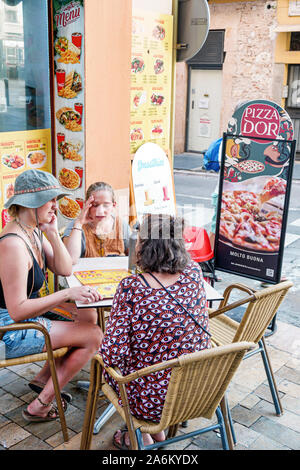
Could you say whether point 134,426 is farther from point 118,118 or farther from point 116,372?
point 118,118

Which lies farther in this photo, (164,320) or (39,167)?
(39,167)

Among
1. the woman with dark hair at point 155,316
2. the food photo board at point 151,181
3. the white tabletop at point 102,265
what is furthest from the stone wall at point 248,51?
the woman with dark hair at point 155,316

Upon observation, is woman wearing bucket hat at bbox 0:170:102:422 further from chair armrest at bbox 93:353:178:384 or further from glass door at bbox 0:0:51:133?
glass door at bbox 0:0:51:133

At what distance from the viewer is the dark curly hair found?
237 cm

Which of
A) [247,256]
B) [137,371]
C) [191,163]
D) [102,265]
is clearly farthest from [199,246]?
[191,163]

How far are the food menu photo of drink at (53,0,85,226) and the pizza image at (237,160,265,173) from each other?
139 centimetres

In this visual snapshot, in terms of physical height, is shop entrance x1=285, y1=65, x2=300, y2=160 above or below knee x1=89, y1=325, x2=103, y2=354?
above

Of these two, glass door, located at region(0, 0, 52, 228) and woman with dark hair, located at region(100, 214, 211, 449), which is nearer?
Answer: woman with dark hair, located at region(100, 214, 211, 449)

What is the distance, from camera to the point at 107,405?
332 centimetres

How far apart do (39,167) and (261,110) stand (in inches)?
77.1

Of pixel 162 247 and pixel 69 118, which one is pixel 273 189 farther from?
pixel 162 247

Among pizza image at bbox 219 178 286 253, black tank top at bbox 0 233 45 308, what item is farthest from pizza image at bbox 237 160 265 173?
black tank top at bbox 0 233 45 308

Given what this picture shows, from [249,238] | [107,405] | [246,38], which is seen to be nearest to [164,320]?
[107,405]
